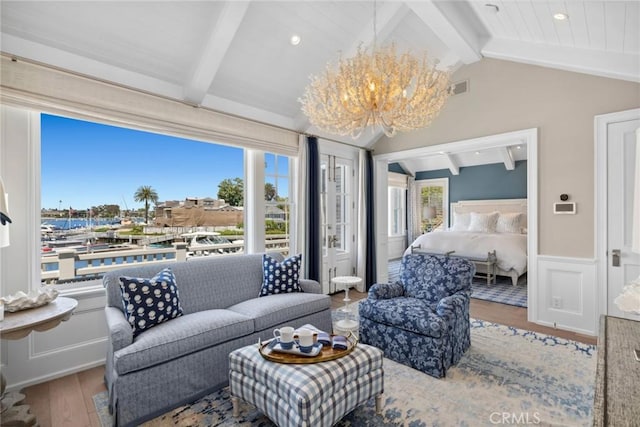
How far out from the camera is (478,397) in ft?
7.39

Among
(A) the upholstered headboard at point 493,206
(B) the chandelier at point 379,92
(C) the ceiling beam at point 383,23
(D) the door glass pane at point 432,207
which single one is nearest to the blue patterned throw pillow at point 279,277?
(B) the chandelier at point 379,92

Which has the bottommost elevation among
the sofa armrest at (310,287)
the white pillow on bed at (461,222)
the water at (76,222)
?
the sofa armrest at (310,287)

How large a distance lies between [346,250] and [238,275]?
2472 mm

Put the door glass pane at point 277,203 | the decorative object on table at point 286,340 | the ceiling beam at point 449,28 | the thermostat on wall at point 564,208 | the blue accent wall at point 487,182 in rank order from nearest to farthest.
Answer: the decorative object on table at point 286,340, the ceiling beam at point 449,28, the thermostat on wall at point 564,208, the door glass pane at point 277,203, the blue accent wall at point 487,182

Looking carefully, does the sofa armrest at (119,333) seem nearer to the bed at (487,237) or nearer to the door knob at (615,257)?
the door knob at (615,257)

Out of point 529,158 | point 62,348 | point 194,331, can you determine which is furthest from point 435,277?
point 62,348

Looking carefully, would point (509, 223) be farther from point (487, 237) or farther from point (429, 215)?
point (429, 215)

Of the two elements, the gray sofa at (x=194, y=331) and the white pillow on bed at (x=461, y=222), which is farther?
the white pillow on bed at (x=461, y=222)

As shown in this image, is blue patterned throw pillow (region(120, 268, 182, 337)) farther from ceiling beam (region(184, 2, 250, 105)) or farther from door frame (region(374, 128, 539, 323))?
door frame (region(374, 128, 539, 323))

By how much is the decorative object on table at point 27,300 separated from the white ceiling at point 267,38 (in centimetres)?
181

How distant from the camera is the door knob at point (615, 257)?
3.23 metres

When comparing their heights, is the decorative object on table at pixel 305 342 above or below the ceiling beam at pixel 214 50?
below

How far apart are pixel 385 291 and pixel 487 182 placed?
656 cm

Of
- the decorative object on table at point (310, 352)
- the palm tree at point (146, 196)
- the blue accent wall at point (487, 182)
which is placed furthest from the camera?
the blue accent wall at point (487, 182)
